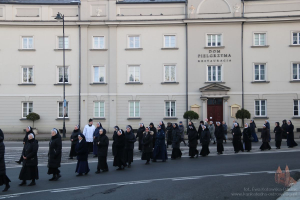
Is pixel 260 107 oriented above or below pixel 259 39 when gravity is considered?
below

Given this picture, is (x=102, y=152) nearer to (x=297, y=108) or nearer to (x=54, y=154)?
(x=54, y=154)

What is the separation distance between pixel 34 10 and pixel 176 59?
45.7 ft

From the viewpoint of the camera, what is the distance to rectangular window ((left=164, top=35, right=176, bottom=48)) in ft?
116

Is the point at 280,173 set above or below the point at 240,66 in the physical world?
below

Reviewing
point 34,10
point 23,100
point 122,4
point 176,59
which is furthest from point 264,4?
point 23,100

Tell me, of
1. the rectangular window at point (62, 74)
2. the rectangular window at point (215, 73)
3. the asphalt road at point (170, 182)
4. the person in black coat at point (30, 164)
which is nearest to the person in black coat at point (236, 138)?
the asphalt road at point (170, 182)

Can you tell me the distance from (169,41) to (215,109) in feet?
24.9

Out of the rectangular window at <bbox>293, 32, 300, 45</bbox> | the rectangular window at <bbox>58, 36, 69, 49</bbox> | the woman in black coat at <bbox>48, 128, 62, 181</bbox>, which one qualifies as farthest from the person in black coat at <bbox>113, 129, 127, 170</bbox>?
the rectangular window at <bbox>293, 32, 300, 45</bbox>

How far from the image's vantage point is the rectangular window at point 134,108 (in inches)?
1390

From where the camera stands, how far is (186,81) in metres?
34.9

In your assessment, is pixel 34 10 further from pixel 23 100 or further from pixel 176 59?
pixel 176 59

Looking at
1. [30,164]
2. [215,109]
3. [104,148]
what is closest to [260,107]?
[215,109]

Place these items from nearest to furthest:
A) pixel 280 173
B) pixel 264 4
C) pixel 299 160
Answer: pixel 280 173 → pixel 299 160 → pixel 264 4

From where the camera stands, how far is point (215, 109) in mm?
34500
